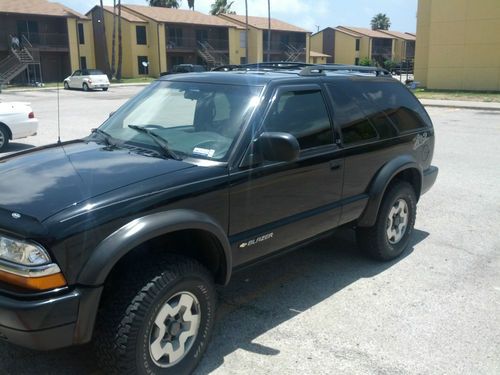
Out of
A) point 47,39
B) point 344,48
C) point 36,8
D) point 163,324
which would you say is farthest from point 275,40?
point 163,324

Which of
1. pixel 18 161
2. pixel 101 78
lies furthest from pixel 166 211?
pixel 101 78

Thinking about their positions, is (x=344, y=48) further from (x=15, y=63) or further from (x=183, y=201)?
(x=183, y=201)

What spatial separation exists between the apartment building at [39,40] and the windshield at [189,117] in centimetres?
4105

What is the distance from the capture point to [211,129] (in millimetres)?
3672

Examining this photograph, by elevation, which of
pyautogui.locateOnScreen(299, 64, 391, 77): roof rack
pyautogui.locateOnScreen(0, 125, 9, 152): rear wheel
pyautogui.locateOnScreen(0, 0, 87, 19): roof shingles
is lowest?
pyautogui.locateOnScreen(0, 125, 9, 152): rear wheel

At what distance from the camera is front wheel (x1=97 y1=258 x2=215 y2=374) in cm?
274

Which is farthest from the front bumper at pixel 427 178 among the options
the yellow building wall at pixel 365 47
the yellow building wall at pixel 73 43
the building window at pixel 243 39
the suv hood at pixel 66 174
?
the yellow building wall at pixel 365 47

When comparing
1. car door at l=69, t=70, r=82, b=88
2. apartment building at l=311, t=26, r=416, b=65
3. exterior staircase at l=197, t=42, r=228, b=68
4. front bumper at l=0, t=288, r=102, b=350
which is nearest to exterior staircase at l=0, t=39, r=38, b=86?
car door at l=69, t=70, r=82, b=88

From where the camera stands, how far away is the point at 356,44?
76.2m

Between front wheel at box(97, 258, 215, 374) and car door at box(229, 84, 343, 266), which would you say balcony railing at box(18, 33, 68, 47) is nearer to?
car door at box(229, 84, 343, 266)

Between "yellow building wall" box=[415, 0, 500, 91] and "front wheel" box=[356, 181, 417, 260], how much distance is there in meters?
29.9

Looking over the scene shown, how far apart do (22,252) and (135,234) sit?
0.54m

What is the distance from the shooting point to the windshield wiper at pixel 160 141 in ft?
11.3

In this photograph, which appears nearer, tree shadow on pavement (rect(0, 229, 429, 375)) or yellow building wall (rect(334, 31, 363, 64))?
tree shadow on pavement (rect(0, 229, 429, 375))
